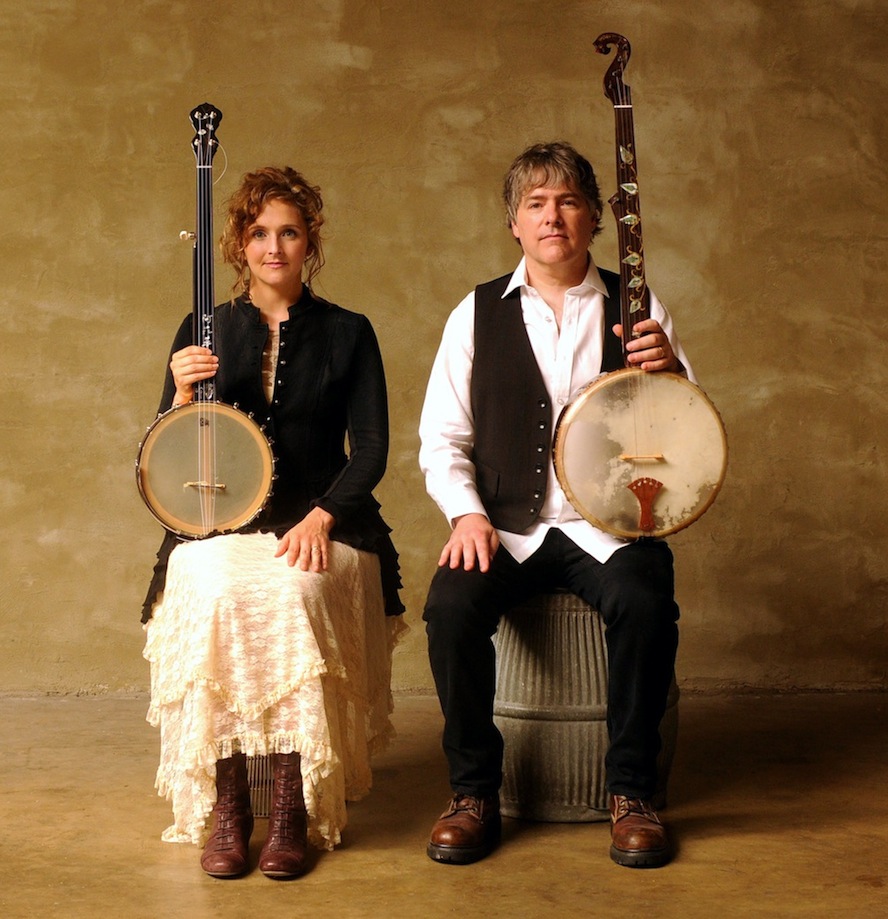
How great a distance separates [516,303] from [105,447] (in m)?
1.89

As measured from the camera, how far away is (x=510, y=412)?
2895 mm

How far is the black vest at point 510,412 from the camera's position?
9.38ft

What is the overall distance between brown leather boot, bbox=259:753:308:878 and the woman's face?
1107mm

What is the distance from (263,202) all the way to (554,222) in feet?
2.22

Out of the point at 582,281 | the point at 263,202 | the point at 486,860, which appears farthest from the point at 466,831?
the point at 263,202

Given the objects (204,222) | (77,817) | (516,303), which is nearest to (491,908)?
(77,817)

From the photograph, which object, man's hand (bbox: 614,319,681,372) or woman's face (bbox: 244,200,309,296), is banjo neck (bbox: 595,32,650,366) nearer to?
man's hand (bbox: 614,319,681,372)

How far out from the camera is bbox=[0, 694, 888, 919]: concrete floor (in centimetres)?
238

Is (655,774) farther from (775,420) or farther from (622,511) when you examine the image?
(775,420)

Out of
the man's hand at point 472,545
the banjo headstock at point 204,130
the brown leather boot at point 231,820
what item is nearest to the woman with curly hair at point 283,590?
the brown leather boot at point 231,820

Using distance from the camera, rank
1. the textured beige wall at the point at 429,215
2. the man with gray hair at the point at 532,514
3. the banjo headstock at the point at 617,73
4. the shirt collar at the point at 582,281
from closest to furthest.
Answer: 1. the man with gray hair at the point at 532,514
2. the banjo headstock at the point at 617,73
3. the shirt collar at the point at 582,281
4. the textured beige wall at the point at 429,215

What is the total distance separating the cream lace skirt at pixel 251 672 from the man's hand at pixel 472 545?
0.25m

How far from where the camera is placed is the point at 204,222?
2748 mm

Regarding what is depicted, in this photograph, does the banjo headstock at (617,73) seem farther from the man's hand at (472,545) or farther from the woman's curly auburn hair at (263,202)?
the man's hand at (472,545)
